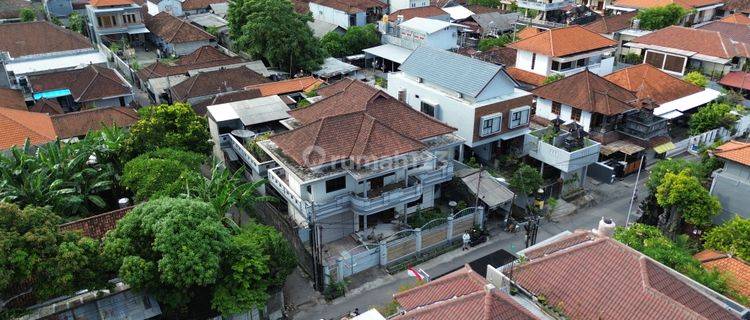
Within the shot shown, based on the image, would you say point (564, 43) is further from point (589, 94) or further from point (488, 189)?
point (488, 189)

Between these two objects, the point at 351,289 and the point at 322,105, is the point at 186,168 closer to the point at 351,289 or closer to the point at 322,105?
the point at 322,105

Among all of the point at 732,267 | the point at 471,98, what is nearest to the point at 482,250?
the point at 471,98

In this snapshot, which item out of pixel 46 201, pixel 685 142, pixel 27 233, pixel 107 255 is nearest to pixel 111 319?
pixel 107 255

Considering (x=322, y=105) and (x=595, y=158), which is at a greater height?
(x=322, y=105)

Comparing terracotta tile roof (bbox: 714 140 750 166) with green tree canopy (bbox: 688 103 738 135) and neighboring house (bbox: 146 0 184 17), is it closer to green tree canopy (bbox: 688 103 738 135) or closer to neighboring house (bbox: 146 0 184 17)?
green tree canopy (bbox: 688 103 738 135)

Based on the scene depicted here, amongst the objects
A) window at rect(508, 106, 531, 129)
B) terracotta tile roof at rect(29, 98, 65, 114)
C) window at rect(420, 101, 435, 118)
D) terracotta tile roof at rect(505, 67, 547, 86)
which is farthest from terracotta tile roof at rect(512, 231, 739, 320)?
terracotta tile roof at rect(29, 98, 65, 114)

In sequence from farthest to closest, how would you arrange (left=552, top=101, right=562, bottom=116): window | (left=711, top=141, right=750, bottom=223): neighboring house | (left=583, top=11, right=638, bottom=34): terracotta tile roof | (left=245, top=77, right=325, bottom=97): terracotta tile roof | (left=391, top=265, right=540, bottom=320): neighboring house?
(left=583, top=11, right=638, bottom=34): terracotta tile roof → (left=245, top=77, right=325, bottom=97): terracotta tile roof → (left=552, top=101, right=562, bottom=116): window → (left=711, top=141, right=750, bottom=223): neighboring house → (left=391, top=265, right=540, bottom=320): neighboring house

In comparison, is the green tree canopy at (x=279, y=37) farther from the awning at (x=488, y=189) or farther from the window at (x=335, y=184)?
the window at (x=335, y=184)

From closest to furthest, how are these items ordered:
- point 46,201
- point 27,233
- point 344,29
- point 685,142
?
point 27,233
point 46,201
point 685,142
point 344,29
